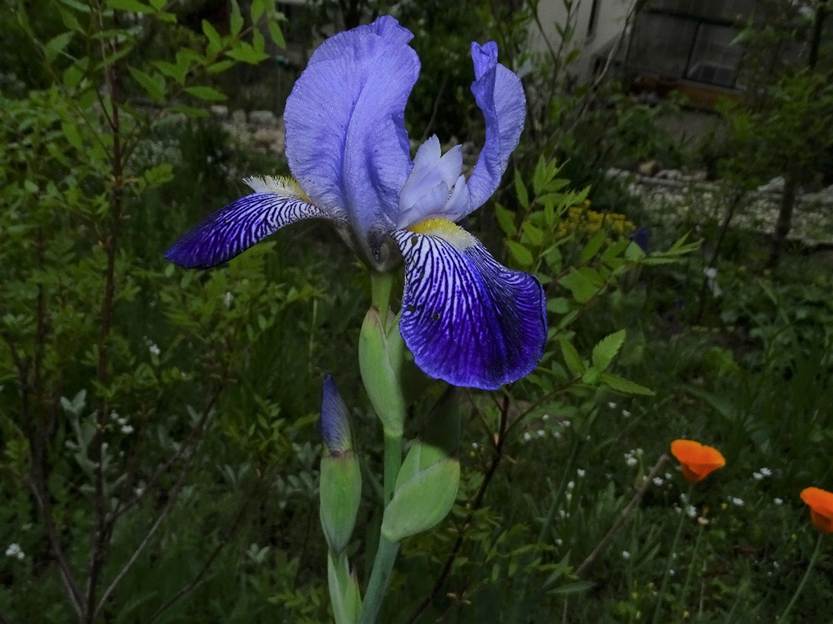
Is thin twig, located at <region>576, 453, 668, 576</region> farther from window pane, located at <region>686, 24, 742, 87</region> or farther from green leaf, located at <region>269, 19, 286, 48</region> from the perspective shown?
window pane, located at <region>686, 24, 742, 87</region>

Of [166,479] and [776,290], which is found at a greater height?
[776,290]

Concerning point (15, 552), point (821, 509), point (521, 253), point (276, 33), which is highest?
point (276, 33)

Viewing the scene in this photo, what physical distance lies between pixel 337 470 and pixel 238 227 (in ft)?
0.86

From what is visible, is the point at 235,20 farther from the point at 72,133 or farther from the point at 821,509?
the point at 821,509

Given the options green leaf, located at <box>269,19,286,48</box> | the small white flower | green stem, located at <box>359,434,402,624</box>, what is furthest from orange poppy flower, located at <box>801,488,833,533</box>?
the small white flower

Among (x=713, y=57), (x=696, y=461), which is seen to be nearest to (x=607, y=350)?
(x=696, y=461)

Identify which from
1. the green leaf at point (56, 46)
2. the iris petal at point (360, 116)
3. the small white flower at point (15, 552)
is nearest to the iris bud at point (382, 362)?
the iris petal at point (360, 116)

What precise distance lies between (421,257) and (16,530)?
139cm

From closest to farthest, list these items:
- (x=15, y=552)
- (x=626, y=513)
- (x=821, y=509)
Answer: (x=821, y=509), (x=626, y=513), (x=15, y=552)

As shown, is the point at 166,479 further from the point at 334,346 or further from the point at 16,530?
the point at 334,346

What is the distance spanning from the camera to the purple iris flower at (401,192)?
0.68m

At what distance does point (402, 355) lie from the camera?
2.41ft

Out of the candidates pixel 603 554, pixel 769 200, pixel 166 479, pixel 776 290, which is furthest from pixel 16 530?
pixel 769 200

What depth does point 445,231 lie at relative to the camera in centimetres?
77
